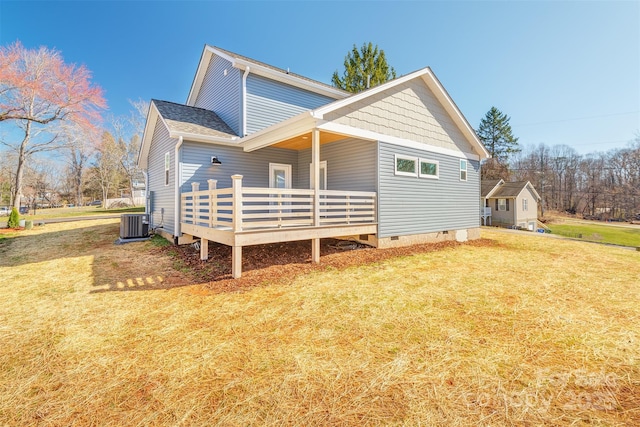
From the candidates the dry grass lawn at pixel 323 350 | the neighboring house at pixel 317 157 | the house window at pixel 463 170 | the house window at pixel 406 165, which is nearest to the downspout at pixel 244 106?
the neighboring house at pixel 317 157

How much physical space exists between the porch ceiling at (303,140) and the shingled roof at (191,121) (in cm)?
217

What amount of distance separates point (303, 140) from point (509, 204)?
29.2 meters

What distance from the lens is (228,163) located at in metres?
10.4

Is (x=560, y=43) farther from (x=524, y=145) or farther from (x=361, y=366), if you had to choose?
(x=524, y=145)

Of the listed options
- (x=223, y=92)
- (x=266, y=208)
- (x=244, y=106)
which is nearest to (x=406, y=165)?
(x=266, y=208)

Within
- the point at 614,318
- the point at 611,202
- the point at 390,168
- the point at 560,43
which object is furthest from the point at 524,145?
the point at 614,318

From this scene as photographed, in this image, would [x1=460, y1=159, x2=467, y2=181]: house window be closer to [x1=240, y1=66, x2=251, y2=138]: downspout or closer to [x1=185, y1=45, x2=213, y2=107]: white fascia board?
[x1=240, y1=66, x2=251, y2=138]: downspout

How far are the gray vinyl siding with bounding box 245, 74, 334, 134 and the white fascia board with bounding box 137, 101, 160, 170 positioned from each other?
→ 366 centimetres

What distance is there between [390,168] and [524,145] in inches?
2264

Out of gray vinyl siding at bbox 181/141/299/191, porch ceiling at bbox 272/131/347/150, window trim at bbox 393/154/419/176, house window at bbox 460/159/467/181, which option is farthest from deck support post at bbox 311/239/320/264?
house window at bbox 460/159/467/181

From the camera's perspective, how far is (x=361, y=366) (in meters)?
2.78

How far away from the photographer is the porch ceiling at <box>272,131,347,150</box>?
8938 mm

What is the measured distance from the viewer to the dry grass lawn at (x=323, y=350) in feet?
7.22

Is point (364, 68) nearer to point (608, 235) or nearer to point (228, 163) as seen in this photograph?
point (228, 163)
